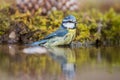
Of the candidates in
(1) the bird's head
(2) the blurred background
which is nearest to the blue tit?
(1) the bird's head

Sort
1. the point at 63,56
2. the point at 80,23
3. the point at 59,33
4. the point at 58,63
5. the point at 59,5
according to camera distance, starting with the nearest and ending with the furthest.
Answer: the point at 58,63 < the point at 63,56 < the point at 59,33 < the point at 80,23 < the point at 59,5

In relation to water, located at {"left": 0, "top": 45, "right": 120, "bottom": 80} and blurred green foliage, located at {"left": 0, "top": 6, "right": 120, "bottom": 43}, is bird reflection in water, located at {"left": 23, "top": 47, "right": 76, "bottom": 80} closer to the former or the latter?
water, located at {"left": 0, "top": 45, "right": 120, "bottom": 80}

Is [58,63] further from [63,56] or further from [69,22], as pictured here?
[69,22]

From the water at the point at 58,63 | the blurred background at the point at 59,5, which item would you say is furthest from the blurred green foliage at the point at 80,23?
the water at the point at 58,63

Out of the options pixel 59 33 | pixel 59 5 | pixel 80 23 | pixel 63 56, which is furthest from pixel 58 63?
pixel 59 5

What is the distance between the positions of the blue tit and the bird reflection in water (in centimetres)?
5

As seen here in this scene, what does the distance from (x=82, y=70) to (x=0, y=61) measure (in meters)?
0.43

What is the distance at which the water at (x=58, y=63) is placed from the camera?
1754 millimetres

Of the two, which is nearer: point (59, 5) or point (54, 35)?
point (54, 35)

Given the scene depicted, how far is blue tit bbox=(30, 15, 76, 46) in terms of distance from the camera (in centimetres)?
241

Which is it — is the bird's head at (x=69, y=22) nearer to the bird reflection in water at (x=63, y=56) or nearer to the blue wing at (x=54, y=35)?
the blue wing at (x=54, y=35)

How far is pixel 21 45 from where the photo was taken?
2436 millimetres

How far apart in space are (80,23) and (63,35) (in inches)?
8.6

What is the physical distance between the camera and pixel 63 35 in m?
2.42
